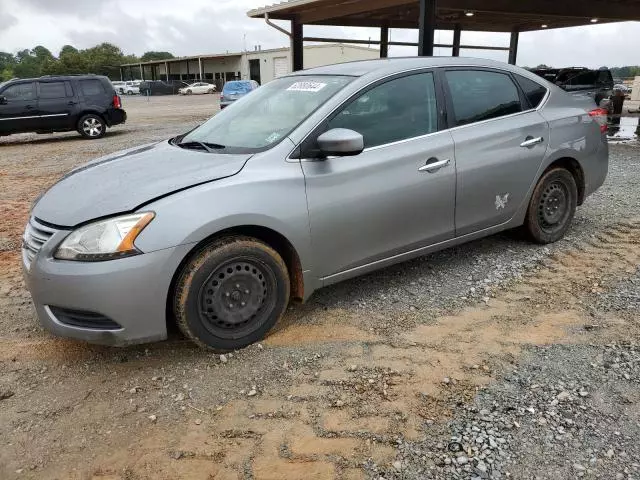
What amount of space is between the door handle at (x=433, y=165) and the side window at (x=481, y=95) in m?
0.39

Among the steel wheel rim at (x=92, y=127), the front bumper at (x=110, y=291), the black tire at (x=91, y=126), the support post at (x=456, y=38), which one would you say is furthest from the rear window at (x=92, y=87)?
the front bumper at (x=110, y=291)

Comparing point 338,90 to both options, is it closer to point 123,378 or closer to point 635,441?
point 123,378

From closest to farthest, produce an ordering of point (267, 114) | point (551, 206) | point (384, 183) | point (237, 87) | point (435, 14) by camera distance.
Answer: point (384, 183) < point (267, 114) < point (551, 206) < point (435, 14) < point (237, 87)

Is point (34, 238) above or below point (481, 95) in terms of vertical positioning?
below

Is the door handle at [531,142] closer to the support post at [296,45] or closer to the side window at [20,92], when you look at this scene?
the support post at [296,45]

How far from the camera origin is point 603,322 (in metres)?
3.43

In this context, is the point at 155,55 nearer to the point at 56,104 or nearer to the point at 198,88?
the point at 198,88

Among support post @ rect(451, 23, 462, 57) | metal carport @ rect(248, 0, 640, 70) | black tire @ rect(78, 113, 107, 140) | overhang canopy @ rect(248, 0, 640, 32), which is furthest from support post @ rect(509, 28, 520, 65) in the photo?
black tire @ rect(78, 113, 107, 140)

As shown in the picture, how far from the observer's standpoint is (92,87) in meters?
15.1

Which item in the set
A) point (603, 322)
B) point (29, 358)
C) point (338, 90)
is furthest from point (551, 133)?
point (29, 358)

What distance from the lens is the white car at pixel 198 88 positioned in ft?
170

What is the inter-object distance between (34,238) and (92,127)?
13372 mm

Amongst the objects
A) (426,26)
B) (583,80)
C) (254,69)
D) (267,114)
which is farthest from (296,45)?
(254,69)

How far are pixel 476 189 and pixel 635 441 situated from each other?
6.94ft
